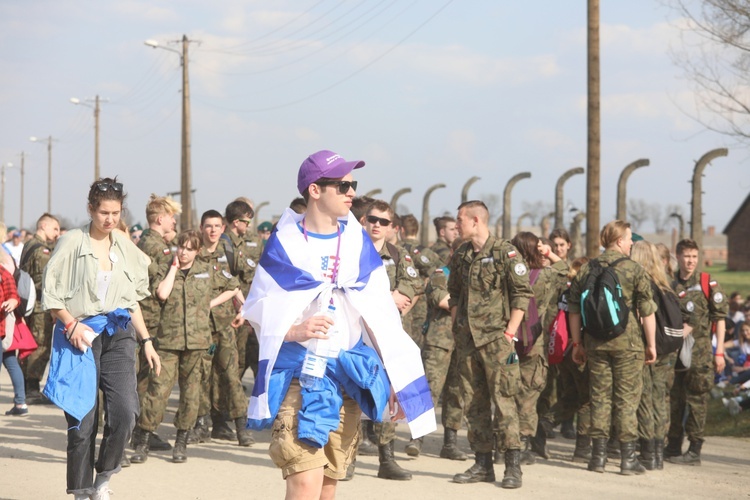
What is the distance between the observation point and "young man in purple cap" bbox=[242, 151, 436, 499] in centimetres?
495

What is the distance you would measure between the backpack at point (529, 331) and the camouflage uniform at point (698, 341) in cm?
153

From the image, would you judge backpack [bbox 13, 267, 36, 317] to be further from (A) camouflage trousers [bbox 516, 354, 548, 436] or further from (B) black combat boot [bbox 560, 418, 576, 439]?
(B) black combat boot [bbox 560, 418, 576, 439]

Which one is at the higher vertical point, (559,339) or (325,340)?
(325,340)

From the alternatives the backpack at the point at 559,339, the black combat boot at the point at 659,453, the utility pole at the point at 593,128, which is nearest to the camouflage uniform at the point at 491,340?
the black combat boot at the point at 659,453

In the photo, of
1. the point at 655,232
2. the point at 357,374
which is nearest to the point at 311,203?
the point at 357,374

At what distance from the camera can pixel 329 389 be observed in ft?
16.4

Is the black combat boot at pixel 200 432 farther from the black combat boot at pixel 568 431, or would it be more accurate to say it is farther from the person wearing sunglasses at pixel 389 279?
the black combat boot at pixel 568 431

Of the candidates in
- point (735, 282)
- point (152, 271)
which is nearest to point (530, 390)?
point (152, 271)

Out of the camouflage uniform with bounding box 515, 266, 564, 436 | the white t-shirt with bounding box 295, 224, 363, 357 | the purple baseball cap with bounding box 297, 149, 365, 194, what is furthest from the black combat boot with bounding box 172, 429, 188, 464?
the purple baseball cap with bounding box 297, 149, 365, 194

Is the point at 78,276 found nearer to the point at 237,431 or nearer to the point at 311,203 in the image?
the point at 311,203

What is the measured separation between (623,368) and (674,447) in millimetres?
1576

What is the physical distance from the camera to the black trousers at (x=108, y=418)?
6609 millimetres

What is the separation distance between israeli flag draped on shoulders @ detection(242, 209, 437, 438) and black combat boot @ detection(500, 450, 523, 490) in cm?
310

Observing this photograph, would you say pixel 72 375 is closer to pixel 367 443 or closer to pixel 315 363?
pixel 315 363
